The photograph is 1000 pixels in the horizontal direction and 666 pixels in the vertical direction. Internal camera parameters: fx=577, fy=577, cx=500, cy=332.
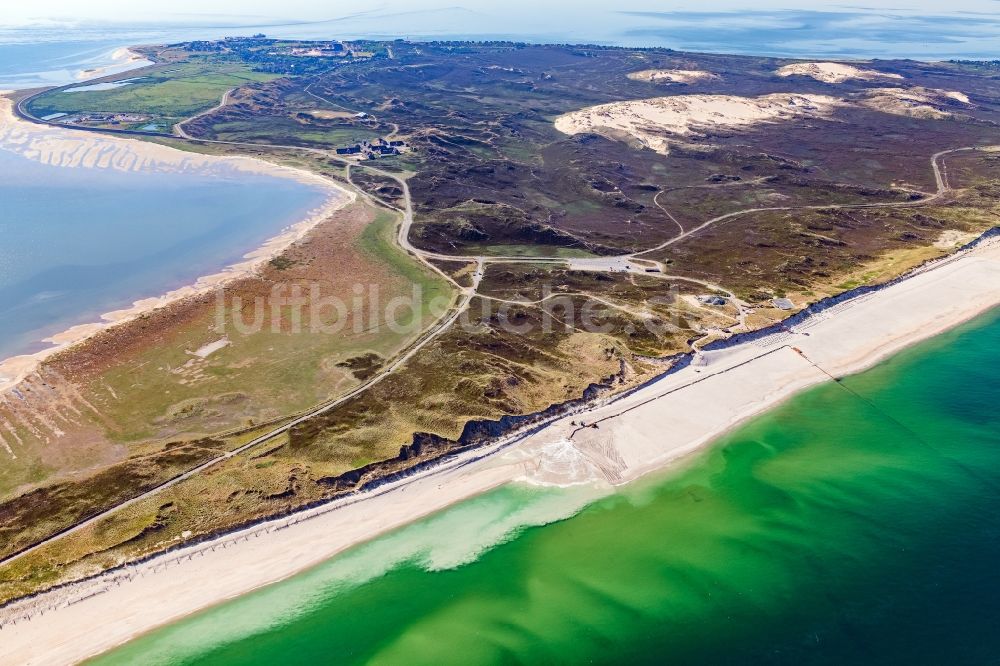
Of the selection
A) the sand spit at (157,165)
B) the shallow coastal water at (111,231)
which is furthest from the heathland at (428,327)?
the shallow coastal water at (111,231)

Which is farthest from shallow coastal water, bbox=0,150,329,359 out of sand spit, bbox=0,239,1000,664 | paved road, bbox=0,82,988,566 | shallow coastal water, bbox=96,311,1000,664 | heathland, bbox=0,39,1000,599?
shallow coastal water, bbox=96,311,1000,664

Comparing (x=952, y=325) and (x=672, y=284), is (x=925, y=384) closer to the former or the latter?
(x=952, y=325)

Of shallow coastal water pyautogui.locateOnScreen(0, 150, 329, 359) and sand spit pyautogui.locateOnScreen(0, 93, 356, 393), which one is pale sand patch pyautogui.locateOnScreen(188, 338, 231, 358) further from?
shallow coastal water pyautogui.locateOnScreen(0, 150, 329, 359)

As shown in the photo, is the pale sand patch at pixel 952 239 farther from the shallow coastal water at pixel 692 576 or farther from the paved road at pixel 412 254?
the shallow coastal water at pixel 692 576

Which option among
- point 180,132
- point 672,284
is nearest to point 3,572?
point 672,284

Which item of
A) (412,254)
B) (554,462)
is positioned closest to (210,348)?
(412,254)

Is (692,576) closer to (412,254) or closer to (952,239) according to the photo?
(412,254)

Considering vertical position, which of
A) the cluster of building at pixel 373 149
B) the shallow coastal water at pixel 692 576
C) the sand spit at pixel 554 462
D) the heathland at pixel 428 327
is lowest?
the shallow coastal water at pixel 692 576
